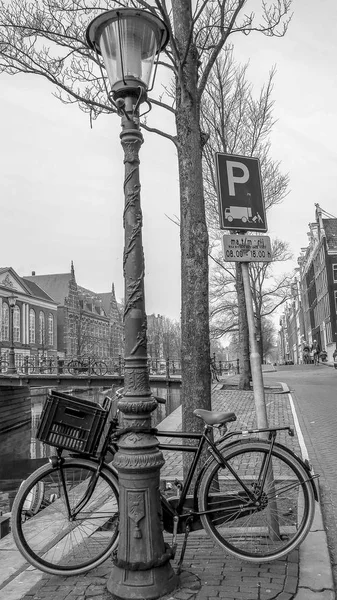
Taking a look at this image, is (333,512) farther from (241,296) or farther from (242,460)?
(241,296)

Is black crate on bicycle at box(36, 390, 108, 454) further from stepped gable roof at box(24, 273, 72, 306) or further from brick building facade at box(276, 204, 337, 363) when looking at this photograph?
stepped gable roof at box(24, 273, 72, 306)

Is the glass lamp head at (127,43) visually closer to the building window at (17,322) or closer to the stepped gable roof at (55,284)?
the building window at (17,322)

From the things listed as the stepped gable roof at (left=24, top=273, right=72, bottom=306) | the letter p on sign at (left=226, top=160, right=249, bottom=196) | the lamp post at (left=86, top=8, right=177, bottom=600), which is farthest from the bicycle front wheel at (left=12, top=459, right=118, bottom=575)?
the stepped gable roof at (left=24, top=273, right=72, bottom=306)

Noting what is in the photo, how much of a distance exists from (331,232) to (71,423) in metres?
45.7

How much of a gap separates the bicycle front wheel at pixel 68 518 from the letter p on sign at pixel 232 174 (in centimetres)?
246

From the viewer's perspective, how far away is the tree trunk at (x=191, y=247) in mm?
5355

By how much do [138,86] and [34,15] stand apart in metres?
4.24

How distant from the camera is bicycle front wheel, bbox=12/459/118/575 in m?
3.63

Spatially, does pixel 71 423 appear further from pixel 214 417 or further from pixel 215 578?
pixel 215 578

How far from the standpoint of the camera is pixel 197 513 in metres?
3.64

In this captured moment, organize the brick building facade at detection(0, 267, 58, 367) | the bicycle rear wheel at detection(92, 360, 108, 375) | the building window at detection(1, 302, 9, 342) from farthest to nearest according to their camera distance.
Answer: the brick building facade at detection(0, 267, 58, 367)
the building window at detection(1, 302, 9, 342)
the bicycle rear wheel at detection(92, 360, 108, 375)

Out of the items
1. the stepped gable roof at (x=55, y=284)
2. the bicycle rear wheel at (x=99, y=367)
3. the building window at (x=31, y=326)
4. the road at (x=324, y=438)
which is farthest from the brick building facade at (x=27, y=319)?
the road at (x=324, y=438)

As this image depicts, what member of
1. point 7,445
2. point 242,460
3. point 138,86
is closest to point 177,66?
point 138,86

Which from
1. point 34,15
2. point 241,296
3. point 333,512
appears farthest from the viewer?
point 241,296
